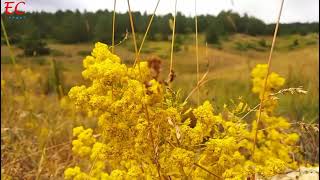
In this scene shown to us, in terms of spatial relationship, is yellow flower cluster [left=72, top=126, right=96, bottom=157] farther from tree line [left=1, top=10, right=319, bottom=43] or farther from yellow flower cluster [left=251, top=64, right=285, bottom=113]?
yellow flower cluster [left=251, top=64, right=285, bottom=113]

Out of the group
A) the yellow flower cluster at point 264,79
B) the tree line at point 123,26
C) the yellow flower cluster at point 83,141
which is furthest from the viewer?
the yellow flower cluster at point 264,79

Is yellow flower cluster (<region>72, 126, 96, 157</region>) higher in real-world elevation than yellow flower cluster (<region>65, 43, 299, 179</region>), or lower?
lower

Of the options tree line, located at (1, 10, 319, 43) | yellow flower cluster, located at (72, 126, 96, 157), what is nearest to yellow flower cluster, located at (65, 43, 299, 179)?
tree line, located at (1, 10, 319, 43)

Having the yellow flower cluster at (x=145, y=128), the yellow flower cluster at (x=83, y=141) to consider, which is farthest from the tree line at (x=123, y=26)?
the yellow flower cluster at (x=83, y=141)

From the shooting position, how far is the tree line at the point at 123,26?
3.78m

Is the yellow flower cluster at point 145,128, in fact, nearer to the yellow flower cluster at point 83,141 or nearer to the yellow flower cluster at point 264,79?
the yellow flower cluster at point 83,141

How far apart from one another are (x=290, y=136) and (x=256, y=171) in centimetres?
213

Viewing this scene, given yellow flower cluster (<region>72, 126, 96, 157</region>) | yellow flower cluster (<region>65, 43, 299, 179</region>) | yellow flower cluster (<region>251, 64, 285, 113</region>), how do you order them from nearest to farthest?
yellow flower cluster (<region>65, 43, 299, 179</region>) < yellow flower cluster (<region>72, 126, 96, 157</region>) < yellow flower cluster (<region>251, 64, 285, 113</region>)

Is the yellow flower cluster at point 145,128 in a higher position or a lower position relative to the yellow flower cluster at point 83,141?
higher

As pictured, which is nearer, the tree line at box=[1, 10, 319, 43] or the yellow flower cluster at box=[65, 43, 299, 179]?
the yellow flower cluster at box=[65, 43, 299, 179]

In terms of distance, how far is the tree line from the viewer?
3.78 m

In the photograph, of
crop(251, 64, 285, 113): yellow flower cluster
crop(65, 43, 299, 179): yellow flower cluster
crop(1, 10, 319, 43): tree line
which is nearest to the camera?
crop(65, 43, 299, 179): yellow flower cluster

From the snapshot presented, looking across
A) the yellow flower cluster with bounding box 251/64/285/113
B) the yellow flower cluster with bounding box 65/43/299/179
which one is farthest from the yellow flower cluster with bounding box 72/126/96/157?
the yellow flower cluster with bounding box 251/64/285/113

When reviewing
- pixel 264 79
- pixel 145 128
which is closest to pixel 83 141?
pixel 145 128
